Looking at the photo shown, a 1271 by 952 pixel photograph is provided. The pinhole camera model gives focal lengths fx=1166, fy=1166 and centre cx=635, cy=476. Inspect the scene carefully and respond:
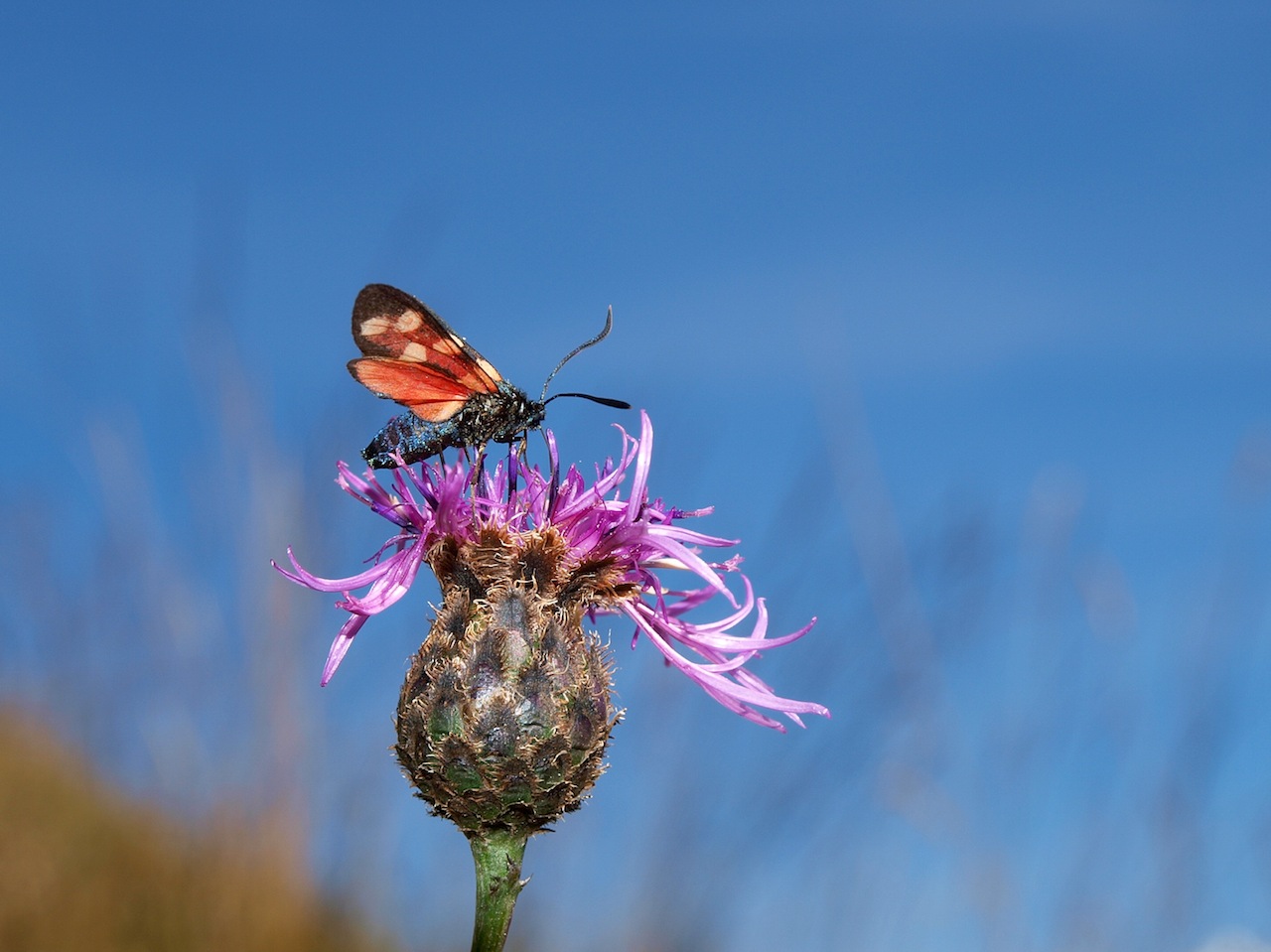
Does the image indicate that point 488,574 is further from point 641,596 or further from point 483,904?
point 483,904

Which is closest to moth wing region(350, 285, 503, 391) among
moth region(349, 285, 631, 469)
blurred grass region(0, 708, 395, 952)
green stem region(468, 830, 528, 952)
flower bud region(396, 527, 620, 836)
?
moth region(349, 285, 631, 469)

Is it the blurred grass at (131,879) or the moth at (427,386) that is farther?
the blurred grass at (131,879)

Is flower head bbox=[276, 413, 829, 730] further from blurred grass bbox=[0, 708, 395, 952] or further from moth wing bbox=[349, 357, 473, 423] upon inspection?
blurred grass bbox=[0, 708, 395, 952]

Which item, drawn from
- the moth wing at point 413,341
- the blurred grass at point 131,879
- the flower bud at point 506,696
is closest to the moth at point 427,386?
the moth wing at point 413,341

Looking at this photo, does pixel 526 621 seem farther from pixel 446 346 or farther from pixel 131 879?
pixel 131 879

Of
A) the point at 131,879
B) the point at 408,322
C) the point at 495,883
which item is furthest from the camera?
the point at 131,879

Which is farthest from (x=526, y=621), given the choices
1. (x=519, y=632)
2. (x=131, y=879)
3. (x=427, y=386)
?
(x=131, y=879)

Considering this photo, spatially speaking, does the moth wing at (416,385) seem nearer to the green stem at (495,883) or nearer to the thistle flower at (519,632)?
the thistle flower at (519,632)
